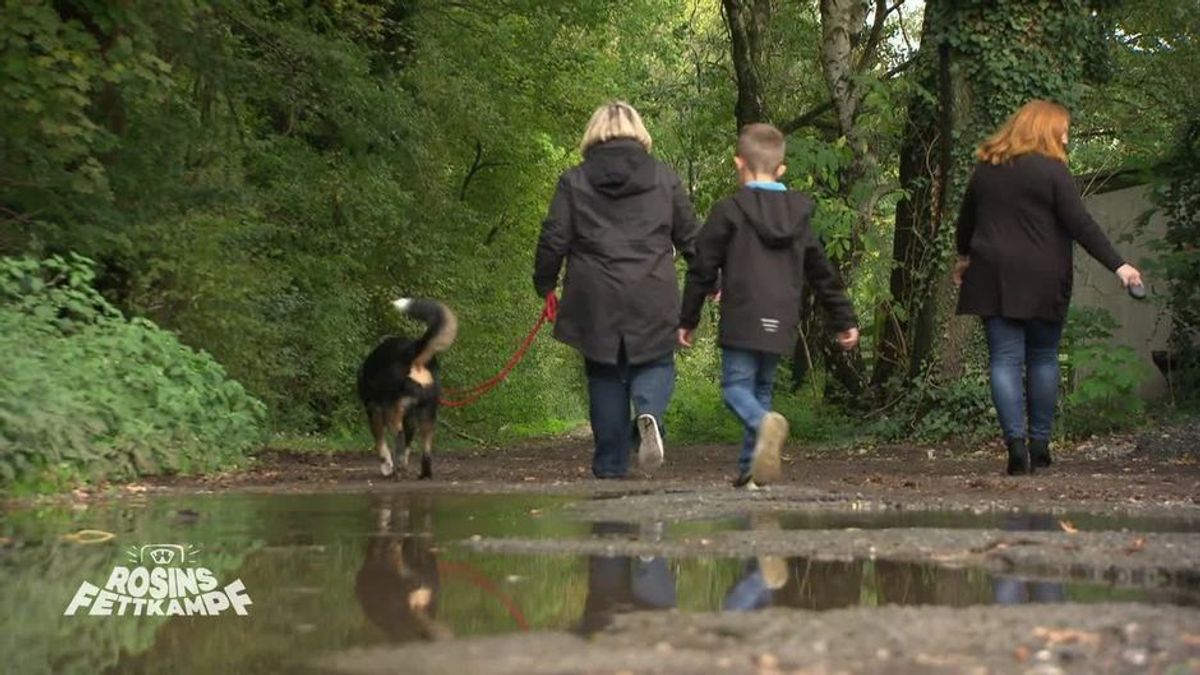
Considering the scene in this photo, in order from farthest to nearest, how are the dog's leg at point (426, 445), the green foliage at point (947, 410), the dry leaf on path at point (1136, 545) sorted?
the green foliage at point (947, 410) → the dog's leg at point (426, 445) → the dry leaf on path at point (1136, 545)

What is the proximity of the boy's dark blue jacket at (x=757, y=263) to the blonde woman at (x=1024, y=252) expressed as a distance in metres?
1.54

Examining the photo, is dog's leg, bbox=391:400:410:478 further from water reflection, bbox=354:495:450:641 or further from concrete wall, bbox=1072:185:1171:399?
concrete wall, bbox=1072:185:1171:399

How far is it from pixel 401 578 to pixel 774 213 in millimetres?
4989

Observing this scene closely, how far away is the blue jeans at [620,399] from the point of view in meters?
11.8

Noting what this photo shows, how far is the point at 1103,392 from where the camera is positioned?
17438mm

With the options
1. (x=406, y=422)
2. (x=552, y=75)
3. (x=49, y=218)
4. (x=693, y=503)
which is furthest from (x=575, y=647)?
(x=552, y=75)

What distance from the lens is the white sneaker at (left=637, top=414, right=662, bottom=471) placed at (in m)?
11.3

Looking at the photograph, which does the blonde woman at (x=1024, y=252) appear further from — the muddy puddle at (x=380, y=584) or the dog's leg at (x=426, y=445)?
the dog's leg at (x=426, y=445)

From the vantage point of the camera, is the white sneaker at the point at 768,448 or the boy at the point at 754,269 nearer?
the white sneaker at the point at 768,448

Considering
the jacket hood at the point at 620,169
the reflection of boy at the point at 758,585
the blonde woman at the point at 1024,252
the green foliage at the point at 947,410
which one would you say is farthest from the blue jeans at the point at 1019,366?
the green foliage at the point at 947,410

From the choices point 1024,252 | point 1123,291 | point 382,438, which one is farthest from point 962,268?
point 1123,291

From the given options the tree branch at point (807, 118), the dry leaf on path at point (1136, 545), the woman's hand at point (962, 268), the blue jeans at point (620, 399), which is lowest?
the dry leaf on path at point (1136, 545)

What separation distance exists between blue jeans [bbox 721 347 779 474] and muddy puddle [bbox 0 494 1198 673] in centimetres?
198

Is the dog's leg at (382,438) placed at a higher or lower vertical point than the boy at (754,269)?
lower
